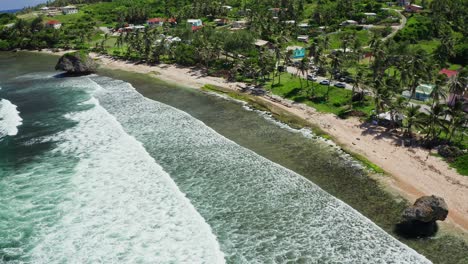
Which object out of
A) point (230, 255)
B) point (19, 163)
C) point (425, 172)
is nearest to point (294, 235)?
point (230, 255)

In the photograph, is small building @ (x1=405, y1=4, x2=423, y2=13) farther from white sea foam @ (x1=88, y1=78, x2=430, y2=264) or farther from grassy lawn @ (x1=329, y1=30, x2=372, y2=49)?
white sea foam @ (x1=88, y1=78, x2=430, y2=264)

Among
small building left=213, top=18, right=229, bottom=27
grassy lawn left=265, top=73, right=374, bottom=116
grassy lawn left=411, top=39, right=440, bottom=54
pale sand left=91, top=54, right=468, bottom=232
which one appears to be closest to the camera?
pale sand left=91, top=54, right=468, bottom=232

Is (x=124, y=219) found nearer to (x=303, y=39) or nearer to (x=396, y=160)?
(x=396, y=160)

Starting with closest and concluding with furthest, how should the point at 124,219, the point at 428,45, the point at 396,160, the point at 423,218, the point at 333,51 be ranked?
1. the point at 423,218
2. the point at 124,219
3. the point at 396,160
4. the point at 333,51
5. the point at 428,45

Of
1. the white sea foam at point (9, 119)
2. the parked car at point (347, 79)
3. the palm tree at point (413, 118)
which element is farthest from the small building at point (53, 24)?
the palm tree at point (413, 118)

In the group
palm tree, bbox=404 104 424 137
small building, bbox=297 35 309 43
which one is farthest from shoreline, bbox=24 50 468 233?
small building, bbox=297 35 309 43

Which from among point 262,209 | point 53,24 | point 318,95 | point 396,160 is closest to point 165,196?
point 262,209

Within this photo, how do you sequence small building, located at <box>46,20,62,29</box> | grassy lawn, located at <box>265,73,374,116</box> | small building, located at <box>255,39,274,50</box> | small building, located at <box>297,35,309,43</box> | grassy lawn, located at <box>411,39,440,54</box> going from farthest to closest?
small building, located at <box>46,20,62,29</box>, small building, located at <box>297,35,309,43</box>, small building, located at <box>255,39,274,50</box>, grassy lawn, located at <box>411,39,440,54</box>, grassy lawn, located at <box>265,73,374,116</box>
